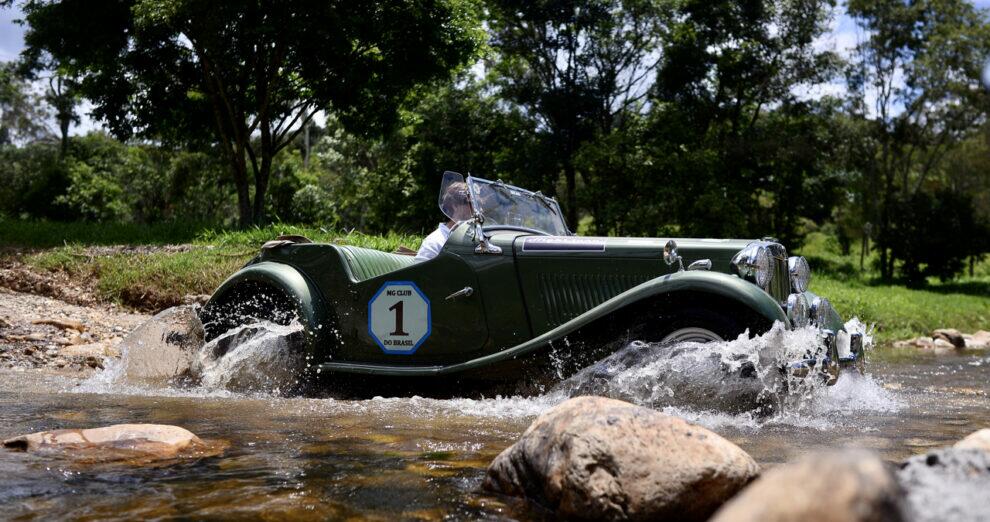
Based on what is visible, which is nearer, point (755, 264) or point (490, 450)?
point (490, 450)

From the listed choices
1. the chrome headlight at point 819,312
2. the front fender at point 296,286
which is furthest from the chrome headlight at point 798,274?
the front fender at point 296,286

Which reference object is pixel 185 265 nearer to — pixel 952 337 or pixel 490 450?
pixel 490 450

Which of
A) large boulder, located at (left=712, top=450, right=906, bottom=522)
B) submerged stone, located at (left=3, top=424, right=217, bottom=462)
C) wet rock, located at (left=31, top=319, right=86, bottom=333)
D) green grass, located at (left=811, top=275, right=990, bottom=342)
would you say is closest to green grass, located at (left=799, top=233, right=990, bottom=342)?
green grass, located at (left=811, top=275, right=990, bottom=342)

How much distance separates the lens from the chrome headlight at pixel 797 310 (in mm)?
4668

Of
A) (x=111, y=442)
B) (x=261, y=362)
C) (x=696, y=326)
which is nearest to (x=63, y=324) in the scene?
(x=261, y=362)

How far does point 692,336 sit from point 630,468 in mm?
2200

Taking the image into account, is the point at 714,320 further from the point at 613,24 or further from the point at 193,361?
the point at 613,24

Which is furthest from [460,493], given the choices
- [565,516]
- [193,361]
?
[193,361]

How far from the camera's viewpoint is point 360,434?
4000mm

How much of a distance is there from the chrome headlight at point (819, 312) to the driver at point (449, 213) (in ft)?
7.53

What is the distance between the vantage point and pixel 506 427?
4.20 meters

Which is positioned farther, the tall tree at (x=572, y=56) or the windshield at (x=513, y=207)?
the tall tree at (x=572, y=56)

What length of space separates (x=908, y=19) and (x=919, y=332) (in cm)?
1450

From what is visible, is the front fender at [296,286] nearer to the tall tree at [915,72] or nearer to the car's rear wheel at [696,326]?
the car's rear wheel at [696,326]
